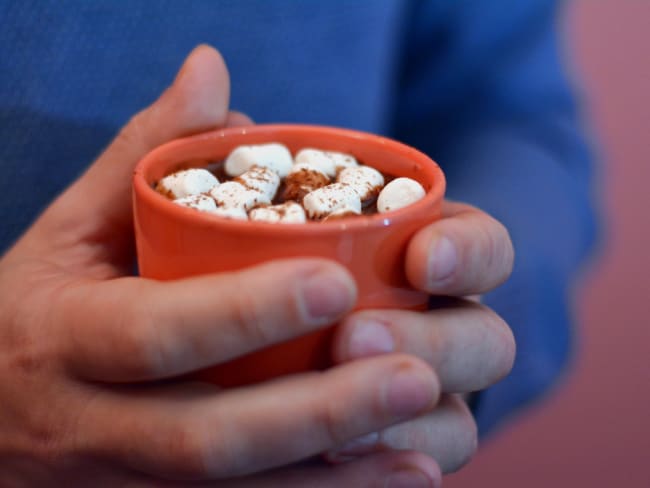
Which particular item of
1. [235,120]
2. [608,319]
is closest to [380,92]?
[235,120]

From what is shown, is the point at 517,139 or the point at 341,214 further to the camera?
the point at 517,139

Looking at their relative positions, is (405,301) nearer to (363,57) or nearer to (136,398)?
(136,398)

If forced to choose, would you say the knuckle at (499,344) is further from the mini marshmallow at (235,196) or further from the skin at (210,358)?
the mini marshmallow at (235,196)

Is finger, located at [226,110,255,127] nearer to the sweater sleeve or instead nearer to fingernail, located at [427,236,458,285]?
fingernail, located at [427,236,458,285]

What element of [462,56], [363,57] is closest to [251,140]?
[363,57]

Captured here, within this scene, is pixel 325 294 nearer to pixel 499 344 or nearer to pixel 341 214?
pixel 341 214

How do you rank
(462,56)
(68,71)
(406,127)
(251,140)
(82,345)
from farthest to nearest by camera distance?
(406,127) < (462,56) < (68,71) < (251,140) < (82,345)
